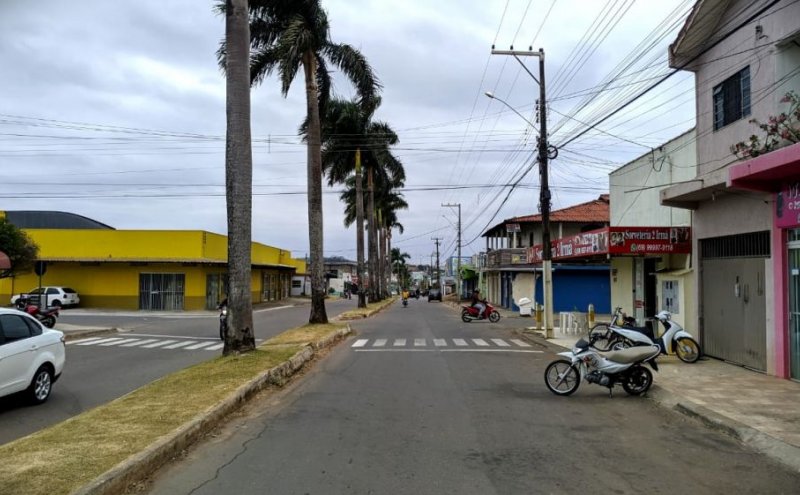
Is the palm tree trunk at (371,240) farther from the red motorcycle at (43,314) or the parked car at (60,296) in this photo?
the red motorcycle at (43,314)

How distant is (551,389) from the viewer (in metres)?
10.4

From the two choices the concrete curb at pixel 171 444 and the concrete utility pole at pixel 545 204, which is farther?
the concrete utility pole at pixel 545 204

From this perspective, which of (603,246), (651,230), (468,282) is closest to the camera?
(651,230)

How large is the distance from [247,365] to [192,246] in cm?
3147

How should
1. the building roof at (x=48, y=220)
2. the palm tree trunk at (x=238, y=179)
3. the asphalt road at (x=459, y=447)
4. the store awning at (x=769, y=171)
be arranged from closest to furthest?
the asphalt road at (x=459, y=447) → the store awning at (x=769, y=171) → the palm tree trunk at (x=238, y=179) → the building roof at (x=48, y=220)

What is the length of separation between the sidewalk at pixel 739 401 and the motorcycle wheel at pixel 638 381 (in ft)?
0.60

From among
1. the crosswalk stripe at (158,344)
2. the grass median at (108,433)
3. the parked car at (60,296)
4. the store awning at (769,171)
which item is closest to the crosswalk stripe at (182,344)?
the crosswalk stripe at (158,344)

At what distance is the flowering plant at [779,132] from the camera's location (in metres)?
10.6

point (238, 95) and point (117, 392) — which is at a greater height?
point (238, 95)

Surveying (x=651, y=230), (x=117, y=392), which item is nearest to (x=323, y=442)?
(x=117, y=392)

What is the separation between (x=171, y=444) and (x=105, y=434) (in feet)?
2.75

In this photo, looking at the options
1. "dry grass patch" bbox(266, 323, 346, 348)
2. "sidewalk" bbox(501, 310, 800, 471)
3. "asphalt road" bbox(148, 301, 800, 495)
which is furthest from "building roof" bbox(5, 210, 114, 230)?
"sidewalk" bbox(501, 310, 800, 471)

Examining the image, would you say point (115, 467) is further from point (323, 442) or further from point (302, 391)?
point (302, 391)

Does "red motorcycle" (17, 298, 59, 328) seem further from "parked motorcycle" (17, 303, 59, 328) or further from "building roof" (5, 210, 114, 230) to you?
"building roof" (5, 210, 114, 230)
